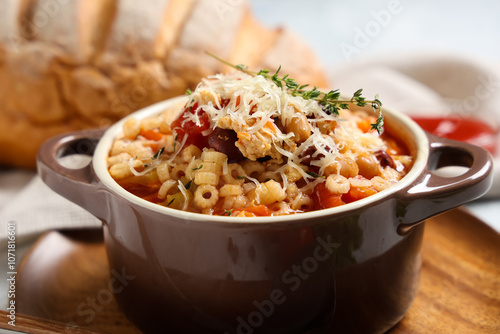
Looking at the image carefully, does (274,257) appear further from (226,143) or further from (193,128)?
(193,128)

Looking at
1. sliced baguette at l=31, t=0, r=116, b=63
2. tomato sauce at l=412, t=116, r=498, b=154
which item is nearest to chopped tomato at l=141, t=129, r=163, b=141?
sliced baguette at l=31, t=0, r=116, b=63

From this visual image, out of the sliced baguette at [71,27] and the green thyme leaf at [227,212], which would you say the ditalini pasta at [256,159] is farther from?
the sliced baguette at [71,27]

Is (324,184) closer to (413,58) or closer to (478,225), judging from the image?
(478,225)

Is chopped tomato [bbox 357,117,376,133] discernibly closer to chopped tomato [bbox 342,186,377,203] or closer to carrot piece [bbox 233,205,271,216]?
chopped tomato [bbox 342,186,377,203]

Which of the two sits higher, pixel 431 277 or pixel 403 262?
pixel 403 262

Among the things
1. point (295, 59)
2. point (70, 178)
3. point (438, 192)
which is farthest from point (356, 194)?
point (295, 59)

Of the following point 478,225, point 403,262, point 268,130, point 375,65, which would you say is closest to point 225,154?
point 268,130
